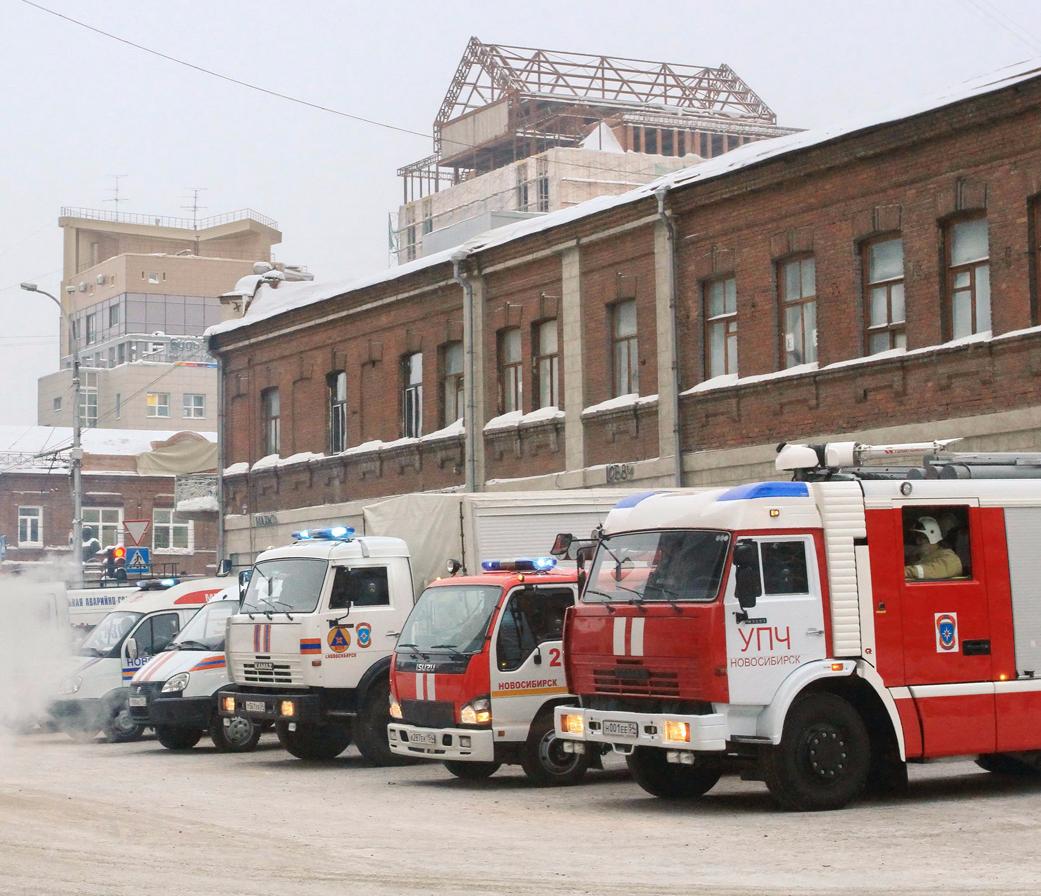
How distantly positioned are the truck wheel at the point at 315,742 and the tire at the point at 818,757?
25.7 feet

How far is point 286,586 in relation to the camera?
1989cm

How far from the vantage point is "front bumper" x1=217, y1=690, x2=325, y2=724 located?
19.2 meters

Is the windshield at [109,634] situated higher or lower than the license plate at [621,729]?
higher

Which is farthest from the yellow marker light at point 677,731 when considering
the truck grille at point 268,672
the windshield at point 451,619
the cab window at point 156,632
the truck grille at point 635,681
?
the cab window at point 156,632

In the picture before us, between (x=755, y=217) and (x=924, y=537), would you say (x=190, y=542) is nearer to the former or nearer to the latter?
(x=755, y=217)

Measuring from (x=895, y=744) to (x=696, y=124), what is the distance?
7730 cm

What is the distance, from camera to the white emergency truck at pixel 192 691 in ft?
72.6

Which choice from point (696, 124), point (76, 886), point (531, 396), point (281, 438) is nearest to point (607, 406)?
point (531, 396)

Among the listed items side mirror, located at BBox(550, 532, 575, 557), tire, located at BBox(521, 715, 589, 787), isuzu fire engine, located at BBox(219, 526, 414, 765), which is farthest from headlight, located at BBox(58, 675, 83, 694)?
tire, located at BBox(521, 715, 589, 787)

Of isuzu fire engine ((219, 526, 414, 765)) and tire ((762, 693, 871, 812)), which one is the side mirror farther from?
tire ((762, 693, 871, 812))

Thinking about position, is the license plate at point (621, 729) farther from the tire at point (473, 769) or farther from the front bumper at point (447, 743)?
the tire at point (473, 769)

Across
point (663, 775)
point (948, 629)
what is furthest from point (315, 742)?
point (948, 629)

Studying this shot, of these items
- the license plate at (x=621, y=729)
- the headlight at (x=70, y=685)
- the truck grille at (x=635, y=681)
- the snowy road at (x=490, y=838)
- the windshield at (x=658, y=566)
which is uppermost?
the windshield at (x=658, y=566)

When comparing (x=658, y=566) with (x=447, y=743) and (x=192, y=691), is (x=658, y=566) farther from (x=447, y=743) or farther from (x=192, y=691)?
(x=192, y=691)
